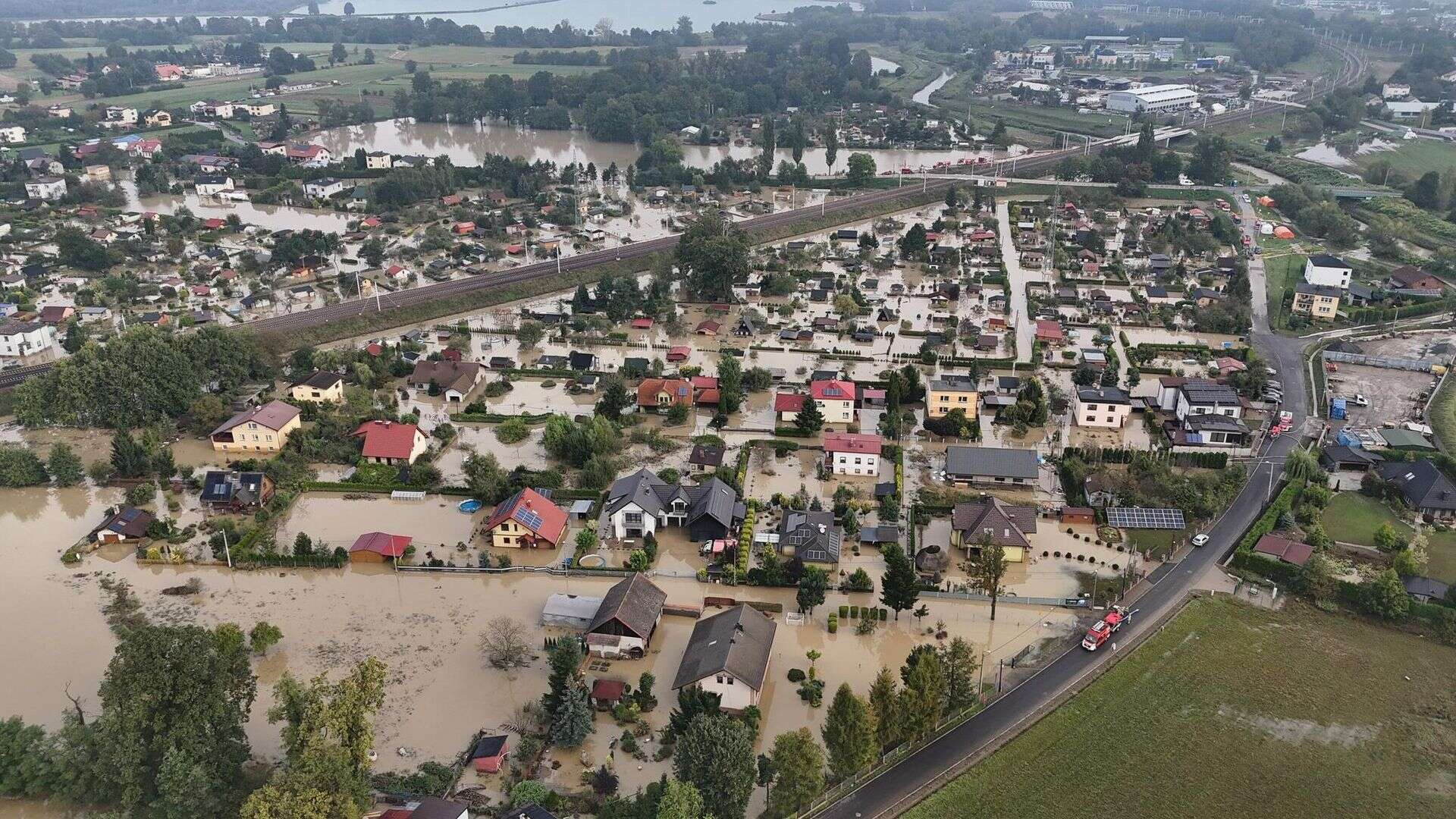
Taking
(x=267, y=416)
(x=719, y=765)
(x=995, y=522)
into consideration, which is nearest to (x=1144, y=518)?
(x=995, y=522)

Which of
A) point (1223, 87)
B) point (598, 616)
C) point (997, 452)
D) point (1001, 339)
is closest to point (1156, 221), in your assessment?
point (1001, 339)

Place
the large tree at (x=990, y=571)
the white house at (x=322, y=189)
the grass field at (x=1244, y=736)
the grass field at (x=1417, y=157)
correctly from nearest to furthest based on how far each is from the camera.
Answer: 1. the grass field at (x=1244, y=736)
2. the large tree at (x=990, y=571)
3. the white house at (x=322, y=189)
4. the grass field at (x=1417, y=157)

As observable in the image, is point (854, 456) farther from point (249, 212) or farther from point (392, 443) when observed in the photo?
point (249, 212)

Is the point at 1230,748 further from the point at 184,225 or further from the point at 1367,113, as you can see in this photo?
the point at 1367,113

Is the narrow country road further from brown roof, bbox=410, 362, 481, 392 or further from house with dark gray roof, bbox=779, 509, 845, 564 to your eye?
brown roof, bbox=410, 362, 481, 392

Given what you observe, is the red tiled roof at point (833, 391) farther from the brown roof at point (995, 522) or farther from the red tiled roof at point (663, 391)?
the brown roof at point (995, 522)

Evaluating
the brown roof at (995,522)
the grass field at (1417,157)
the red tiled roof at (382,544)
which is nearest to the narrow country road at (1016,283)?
the brown roof at (995,522)
